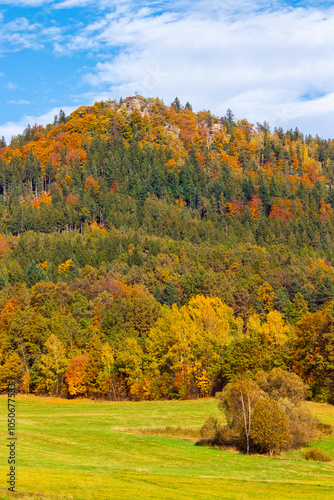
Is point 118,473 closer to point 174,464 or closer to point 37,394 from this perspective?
point 174,464

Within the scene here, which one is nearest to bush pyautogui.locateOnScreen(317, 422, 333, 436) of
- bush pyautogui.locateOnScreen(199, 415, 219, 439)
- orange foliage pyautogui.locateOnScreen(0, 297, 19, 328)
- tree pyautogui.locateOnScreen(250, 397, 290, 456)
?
tree pyautogui.locateOnScreen(250, 397, 290, 456)

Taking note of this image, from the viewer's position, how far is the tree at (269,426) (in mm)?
46938

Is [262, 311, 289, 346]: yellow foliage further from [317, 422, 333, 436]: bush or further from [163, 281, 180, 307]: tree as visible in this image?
[163, 281, 180, 307]: tree

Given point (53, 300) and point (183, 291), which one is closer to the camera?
point (53, 300)

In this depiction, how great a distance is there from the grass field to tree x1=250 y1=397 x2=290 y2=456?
170 centimetres

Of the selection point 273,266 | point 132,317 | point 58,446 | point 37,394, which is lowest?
point 37,394

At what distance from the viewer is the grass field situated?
2816 centimetres

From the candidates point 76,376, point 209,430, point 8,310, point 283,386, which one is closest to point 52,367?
point 76,376

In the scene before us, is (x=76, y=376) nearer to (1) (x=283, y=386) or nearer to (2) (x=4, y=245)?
(1) (x=283, y=386)

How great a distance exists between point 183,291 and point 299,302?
3202 cm

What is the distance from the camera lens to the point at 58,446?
149 ft

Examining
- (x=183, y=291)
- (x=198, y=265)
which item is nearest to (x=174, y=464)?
(x=183, y=291)

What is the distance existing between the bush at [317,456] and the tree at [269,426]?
243 cm

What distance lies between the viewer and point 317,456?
45.6 meters
